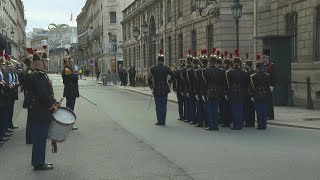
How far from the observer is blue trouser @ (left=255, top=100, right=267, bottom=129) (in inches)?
550

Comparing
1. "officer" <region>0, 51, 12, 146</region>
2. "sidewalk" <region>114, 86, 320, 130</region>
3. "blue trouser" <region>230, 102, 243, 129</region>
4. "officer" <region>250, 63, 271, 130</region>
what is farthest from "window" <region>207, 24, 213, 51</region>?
"officer" <region>0, 51, 12, 146</region>

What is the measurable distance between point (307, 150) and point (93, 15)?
328ft

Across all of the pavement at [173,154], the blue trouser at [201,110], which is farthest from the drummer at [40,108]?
the blue trouser at [201,110]

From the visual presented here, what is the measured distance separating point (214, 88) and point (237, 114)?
899 millimetres

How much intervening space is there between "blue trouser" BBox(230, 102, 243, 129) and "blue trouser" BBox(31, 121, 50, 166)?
643 cm

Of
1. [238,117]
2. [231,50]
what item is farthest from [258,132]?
[231,50]

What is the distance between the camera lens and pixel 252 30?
30.5 m

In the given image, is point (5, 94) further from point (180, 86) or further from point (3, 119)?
point (180, 86)

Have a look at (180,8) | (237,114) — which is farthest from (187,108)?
(180,8)

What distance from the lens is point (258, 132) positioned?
13.3 meters

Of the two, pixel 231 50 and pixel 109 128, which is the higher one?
pixel 231 50

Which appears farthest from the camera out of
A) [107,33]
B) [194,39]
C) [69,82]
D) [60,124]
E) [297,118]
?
[107,33]

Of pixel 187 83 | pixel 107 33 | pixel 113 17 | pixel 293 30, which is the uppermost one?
pixel 113 17

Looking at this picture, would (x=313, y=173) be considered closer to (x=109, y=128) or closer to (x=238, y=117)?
(x=238, y=117)
